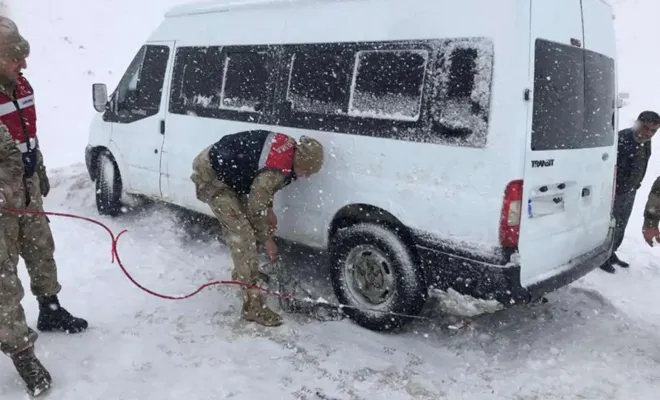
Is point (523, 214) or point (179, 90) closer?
point (523, 214)

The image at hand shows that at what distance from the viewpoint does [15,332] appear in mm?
3098

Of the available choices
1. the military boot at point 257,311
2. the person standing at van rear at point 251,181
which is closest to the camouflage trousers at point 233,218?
the person standing at van rear at point 251,181

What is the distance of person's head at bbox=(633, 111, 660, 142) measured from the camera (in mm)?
5199

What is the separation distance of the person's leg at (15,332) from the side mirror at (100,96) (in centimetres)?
340

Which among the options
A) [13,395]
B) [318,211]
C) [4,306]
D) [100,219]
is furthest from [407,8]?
[100,219]

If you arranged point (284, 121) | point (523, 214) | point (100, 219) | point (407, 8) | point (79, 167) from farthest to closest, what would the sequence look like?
point (79, 167) < point (100, 219) < point (284, 121) < point (407, 8) < point (523, 214)

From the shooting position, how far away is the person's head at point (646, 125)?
17.1ft

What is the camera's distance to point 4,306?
311 cm

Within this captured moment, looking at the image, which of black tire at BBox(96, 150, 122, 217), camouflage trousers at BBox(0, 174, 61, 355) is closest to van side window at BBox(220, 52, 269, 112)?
camouflage trousers at BBox(0, 174, 61, 355)

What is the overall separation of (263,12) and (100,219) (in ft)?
11.5

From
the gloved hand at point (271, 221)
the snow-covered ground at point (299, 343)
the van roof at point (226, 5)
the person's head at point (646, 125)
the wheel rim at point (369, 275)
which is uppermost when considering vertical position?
the van roof at point (226, 5)

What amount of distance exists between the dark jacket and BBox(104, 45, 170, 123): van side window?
4.81m

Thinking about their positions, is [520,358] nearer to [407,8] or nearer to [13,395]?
[407,8]

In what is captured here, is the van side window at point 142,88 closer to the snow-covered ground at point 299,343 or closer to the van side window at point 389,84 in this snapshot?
the snow-covered ground at point 299,343
